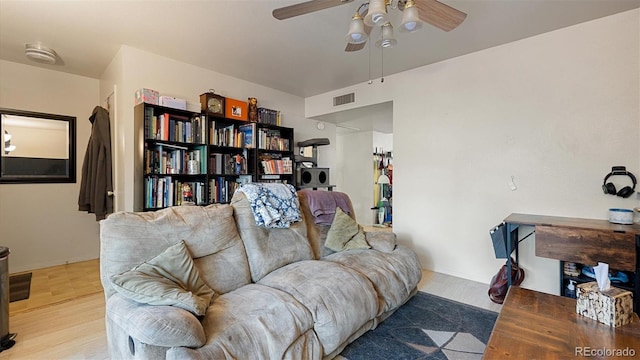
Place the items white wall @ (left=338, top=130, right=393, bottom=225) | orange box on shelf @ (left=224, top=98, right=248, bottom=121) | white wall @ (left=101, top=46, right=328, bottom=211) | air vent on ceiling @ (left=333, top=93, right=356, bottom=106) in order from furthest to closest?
white wall @ (left=338, top=130, right=393, bottom=225)
air vent on ceiling @ (left=333, top=93, right=356, bottom=106)
orange box on shelf @ (left=224, top=98, right=248, bottom=121)
white wall @ (left=101, top=46, right=328, bottom=211)

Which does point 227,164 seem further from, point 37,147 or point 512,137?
point 512,137

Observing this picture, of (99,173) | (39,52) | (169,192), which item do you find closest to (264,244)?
(169,192)

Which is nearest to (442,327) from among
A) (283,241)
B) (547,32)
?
(283,241)

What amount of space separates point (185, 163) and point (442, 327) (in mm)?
2927

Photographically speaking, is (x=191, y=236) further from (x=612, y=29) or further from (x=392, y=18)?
(x=612, y=29)

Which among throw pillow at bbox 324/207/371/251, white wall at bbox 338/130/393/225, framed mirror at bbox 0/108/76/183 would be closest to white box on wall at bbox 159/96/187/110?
framed mirror at bbox 0/108/76/183

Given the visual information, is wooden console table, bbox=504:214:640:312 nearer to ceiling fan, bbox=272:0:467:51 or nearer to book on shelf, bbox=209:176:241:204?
ceiling fan, bbox=272:0:467:51

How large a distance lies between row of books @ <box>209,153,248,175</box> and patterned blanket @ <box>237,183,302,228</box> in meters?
1.34

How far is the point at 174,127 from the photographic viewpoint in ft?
10.1

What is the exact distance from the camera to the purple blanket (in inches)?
105

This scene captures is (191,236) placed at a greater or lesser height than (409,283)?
greater

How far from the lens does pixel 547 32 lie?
8.63ft

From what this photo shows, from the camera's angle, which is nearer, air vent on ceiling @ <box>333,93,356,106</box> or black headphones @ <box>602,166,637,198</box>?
black headphones @ <box>602,166,637,198</box>

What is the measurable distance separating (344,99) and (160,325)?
12.2 ft
